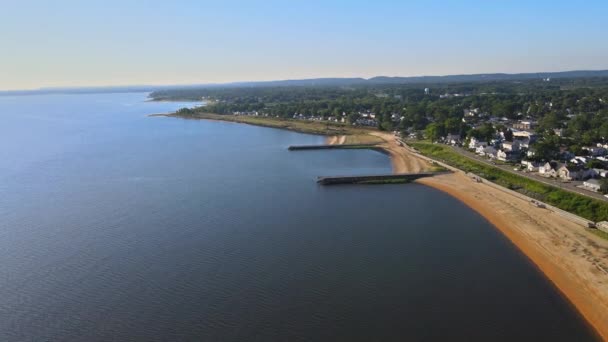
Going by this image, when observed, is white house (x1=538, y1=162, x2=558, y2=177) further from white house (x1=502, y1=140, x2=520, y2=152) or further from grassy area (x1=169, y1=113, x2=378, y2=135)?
grassy area (x1=169, y1=113, x2=378, y2=135)

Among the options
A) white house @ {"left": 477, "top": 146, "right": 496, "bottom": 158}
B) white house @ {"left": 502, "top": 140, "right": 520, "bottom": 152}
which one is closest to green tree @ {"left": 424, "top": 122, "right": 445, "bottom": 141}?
white house @ {"left": 477, "top": 146, "right": 496, "bottom": 158}

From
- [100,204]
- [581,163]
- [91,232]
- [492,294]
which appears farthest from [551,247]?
[100,204]

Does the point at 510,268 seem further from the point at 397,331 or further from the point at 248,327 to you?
the point at 248,327

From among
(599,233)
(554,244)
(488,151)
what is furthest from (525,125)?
(554,244)

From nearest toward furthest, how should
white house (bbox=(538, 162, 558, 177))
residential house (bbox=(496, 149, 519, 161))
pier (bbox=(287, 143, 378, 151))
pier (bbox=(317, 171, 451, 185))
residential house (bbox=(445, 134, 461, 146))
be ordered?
1. white house (bbox=(538, 162, 558, 177))
2. pier (bbox=(317, 171, 451, 185))
3. residential house (bbox=(496, 149, 519, 161))
4. residential house (bbox=(445, 134, 461, 146))
5. pier (bbox=(287, 143, 378, 151))

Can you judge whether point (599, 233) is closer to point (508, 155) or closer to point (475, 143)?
point (508, 155)

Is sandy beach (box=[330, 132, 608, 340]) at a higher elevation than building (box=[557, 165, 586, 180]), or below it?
below

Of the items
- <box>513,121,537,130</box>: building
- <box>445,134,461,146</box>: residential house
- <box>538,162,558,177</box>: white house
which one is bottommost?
<box>513,121,537,130</box>: building
